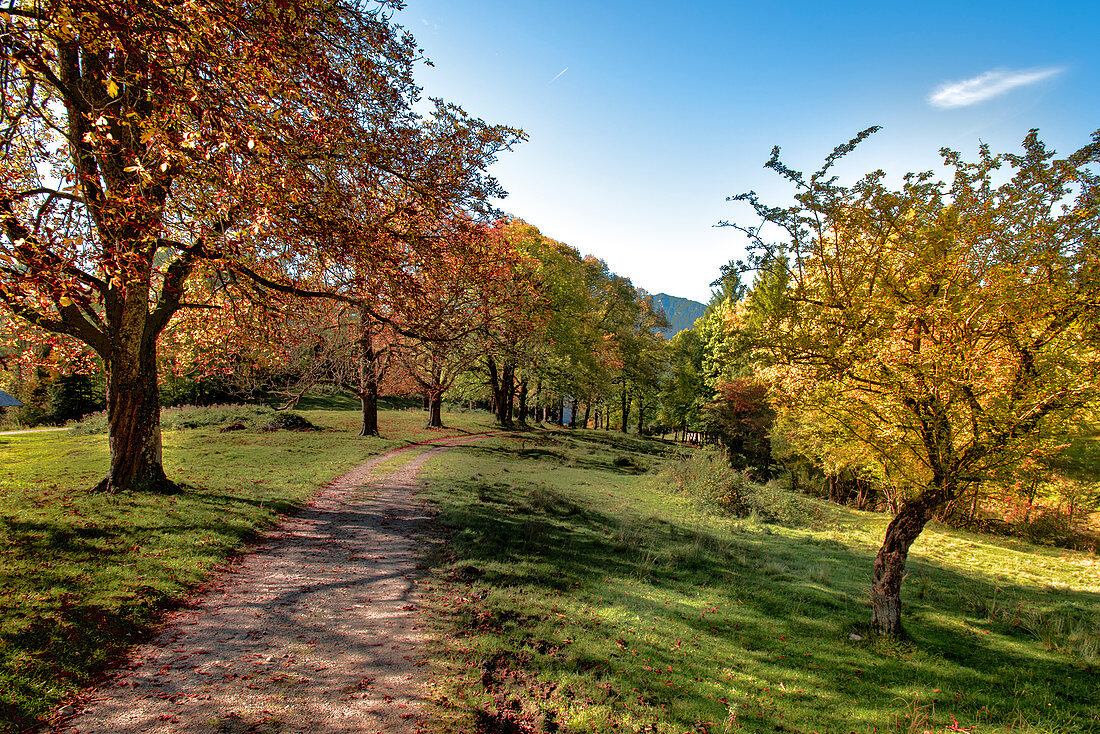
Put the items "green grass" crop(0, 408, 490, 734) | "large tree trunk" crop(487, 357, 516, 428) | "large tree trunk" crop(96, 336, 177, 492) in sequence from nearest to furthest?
"green grass" crop(0, 408, 490, 734) < "large tree trunk" crop(96, 336, 177, 492) < "large tree trunk" crop(487, 357, 516, 428)

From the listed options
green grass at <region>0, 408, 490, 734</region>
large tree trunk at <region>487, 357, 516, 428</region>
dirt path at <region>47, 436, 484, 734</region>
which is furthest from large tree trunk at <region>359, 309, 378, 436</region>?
dirt path at <region>47, 436, 484, 734</region>

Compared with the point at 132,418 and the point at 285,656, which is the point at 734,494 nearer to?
the point at 285,656

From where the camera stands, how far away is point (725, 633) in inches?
261

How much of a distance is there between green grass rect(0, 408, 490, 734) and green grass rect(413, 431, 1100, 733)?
3.69 meters

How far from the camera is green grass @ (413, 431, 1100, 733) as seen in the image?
4.72m

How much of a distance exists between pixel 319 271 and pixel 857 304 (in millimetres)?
10580

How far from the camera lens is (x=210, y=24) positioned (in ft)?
17.1

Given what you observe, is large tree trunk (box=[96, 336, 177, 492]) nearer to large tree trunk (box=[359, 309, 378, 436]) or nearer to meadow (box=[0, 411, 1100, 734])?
meadow (box=[0, 411, 1100, 734])

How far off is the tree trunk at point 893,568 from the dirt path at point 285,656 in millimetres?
7218

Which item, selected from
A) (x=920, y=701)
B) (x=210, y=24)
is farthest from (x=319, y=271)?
(x=920, y=701)

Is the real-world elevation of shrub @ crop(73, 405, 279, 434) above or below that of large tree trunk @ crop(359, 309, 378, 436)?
below

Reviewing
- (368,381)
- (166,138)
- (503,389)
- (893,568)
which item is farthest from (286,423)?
(893,568)

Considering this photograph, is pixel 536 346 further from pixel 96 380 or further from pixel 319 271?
pixel 96 380

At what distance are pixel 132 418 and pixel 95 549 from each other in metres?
3.96
